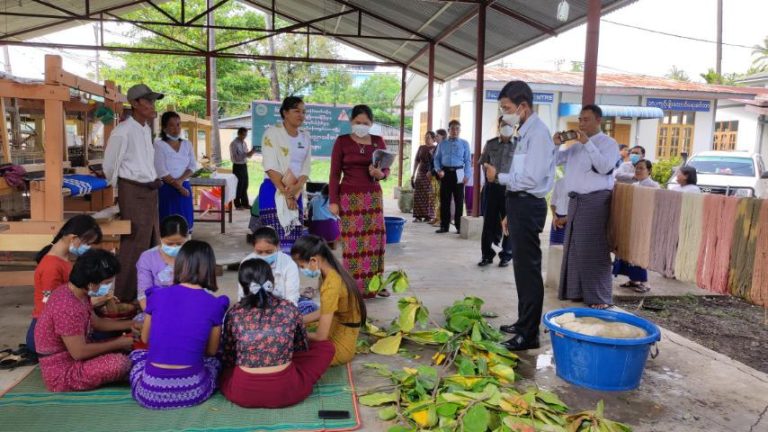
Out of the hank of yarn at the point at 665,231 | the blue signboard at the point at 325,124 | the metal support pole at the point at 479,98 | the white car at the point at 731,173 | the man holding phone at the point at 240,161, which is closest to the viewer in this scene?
the hank of yarn at the point at 665,231

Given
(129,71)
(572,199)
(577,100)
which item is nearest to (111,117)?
(572,199)

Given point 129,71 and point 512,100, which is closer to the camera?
point 512,100

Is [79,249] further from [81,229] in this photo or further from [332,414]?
[332,414]

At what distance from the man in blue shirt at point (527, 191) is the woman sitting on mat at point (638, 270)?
2.20 meters

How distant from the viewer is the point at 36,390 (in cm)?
306

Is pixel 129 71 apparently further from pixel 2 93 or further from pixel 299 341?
pixel 299 341

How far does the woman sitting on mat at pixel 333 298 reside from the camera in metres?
3.31

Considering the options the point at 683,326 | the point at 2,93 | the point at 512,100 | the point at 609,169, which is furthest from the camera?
the point at 683,326

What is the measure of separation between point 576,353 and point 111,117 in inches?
168

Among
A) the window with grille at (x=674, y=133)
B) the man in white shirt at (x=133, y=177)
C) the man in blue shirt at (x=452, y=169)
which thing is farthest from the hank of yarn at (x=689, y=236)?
the window with grille at (x=674, y=133)

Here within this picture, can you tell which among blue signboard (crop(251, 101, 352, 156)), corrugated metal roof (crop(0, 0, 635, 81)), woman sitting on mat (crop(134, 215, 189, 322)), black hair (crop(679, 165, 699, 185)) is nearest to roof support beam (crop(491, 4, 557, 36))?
corrugated metal roof (crop(0, 0, 635, 81))

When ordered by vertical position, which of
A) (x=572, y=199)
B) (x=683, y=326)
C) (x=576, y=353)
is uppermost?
(x=572, y=199)

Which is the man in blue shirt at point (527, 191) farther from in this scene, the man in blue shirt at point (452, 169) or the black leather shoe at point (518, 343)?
the man in blue shirt at point (452, 169)

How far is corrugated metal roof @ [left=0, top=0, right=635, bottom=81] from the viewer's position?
25.7 feet
